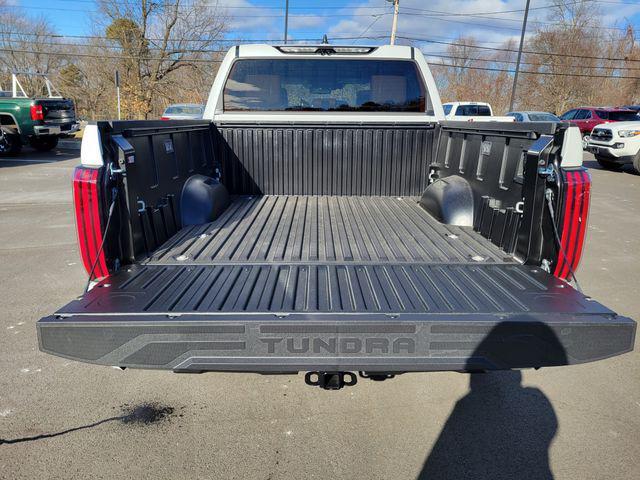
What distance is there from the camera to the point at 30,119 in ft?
50.9

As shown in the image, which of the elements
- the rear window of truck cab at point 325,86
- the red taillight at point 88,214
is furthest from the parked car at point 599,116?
the red taillight at point 88,214

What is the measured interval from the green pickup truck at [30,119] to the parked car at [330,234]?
46.2 feet

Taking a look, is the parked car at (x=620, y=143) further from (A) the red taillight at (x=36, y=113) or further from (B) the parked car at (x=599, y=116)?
(A) the red taillight at (x=36, y=113)

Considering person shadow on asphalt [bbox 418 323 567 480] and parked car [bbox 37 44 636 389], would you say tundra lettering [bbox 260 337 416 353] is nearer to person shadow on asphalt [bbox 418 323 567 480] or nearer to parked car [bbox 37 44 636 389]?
parked car [bbox 37 44 636 389]

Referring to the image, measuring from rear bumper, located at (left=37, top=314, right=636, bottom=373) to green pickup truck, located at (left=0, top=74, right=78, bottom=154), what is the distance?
16.5m

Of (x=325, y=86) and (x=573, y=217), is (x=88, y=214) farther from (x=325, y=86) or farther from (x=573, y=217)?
(x=325, y=86)

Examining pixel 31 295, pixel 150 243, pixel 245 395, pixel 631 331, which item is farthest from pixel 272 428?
pixel 31 295

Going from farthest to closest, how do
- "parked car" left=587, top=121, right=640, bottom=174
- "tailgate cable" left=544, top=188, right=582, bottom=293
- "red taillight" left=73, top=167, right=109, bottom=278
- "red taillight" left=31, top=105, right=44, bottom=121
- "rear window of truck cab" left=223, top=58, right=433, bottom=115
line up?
"red taillight" left=31, top=105, right=44, bottom=121, "parked car" left=587, top=121, right=640, bottom=174, "rear window of truck cab" left=223, top=58, right=433, bottom=115, "tailgate cable" left=544, top=188, right=582, bottom=293, "red taillight" left=73, top=167, right=109, bottom=278

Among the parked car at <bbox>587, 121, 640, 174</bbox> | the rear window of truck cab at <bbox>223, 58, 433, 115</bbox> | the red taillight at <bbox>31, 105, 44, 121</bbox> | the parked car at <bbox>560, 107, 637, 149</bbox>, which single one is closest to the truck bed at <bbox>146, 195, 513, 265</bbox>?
the rear window of truck cab at <bbox>223, 58, 433, 115</bbox>

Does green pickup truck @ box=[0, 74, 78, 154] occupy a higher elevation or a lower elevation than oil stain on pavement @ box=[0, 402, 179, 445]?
higher

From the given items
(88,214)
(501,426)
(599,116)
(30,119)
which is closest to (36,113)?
(30,119)

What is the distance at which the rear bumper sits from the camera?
1.88 m

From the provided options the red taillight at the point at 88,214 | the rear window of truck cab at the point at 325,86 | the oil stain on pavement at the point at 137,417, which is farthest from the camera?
the rear window of truck cab at the point at 325,86

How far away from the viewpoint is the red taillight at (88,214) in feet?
7.63
